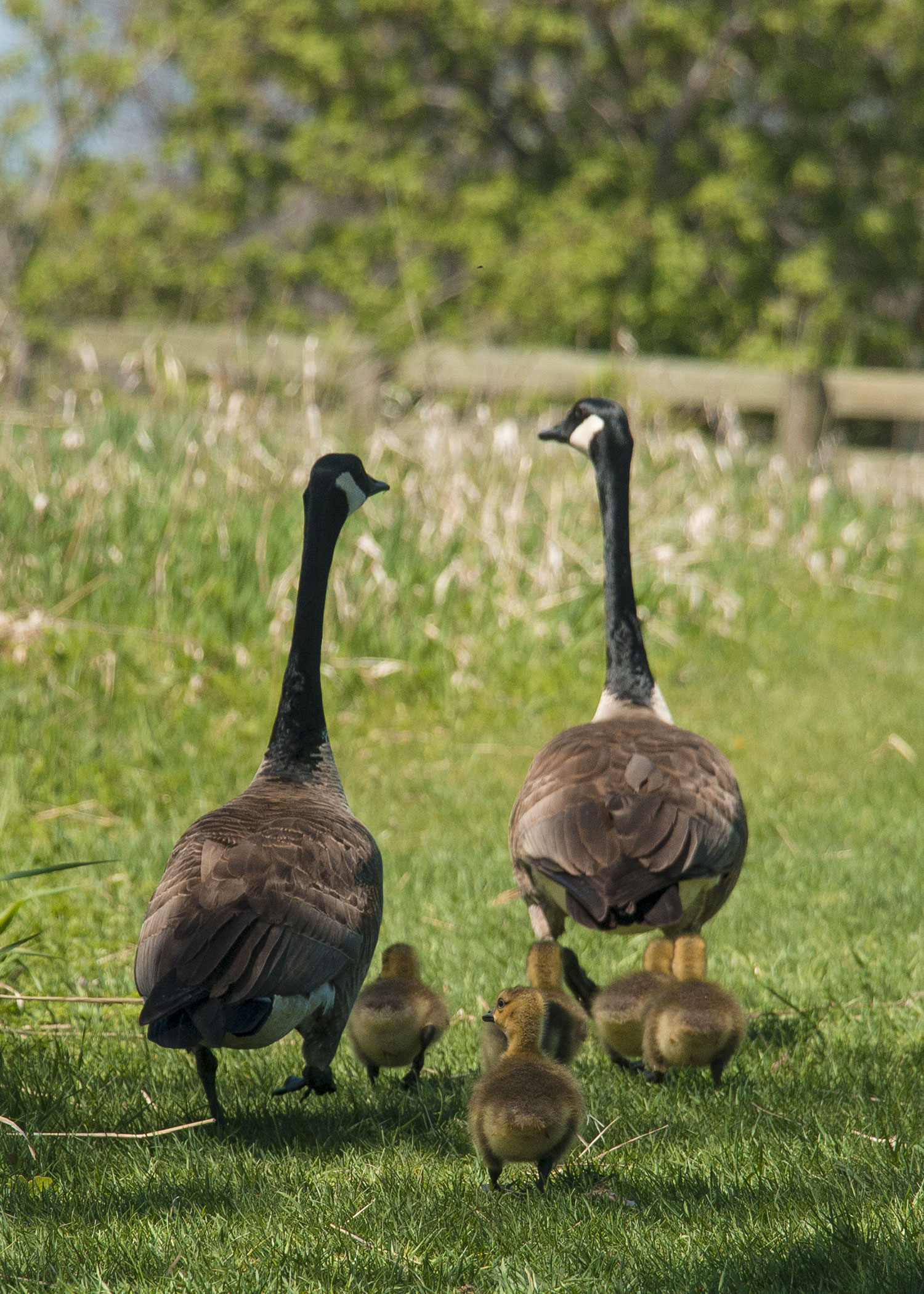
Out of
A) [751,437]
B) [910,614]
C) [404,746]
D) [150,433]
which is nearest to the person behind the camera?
[404,746]

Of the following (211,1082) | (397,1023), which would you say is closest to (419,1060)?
(397,1023)

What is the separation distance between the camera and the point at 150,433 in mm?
10898

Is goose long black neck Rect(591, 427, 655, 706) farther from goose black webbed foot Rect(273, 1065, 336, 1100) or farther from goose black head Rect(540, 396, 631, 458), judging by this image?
goose black webbed foot Rect(273, 1065, 336, 1100)

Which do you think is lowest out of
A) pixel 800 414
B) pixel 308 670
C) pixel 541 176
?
pixel 308 670

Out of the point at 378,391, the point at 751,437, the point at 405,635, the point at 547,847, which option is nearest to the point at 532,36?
the point at 751,437

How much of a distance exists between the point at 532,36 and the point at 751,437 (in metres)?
8.88

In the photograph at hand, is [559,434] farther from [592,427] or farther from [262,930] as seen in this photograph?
[262,930]

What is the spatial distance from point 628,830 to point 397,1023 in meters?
0.91

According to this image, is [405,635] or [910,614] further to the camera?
[910,614]

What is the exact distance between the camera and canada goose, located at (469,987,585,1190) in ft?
10.6

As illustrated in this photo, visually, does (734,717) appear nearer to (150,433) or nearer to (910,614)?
(910,614)

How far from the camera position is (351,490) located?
480cm

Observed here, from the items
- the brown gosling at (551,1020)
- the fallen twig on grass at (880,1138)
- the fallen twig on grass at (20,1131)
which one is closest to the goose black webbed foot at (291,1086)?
the brown gosling at (551,1020)

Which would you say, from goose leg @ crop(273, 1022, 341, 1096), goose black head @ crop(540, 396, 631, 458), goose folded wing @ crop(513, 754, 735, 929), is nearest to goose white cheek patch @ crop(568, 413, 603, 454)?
goose black head @ crop(540, 396, 631, 458)
